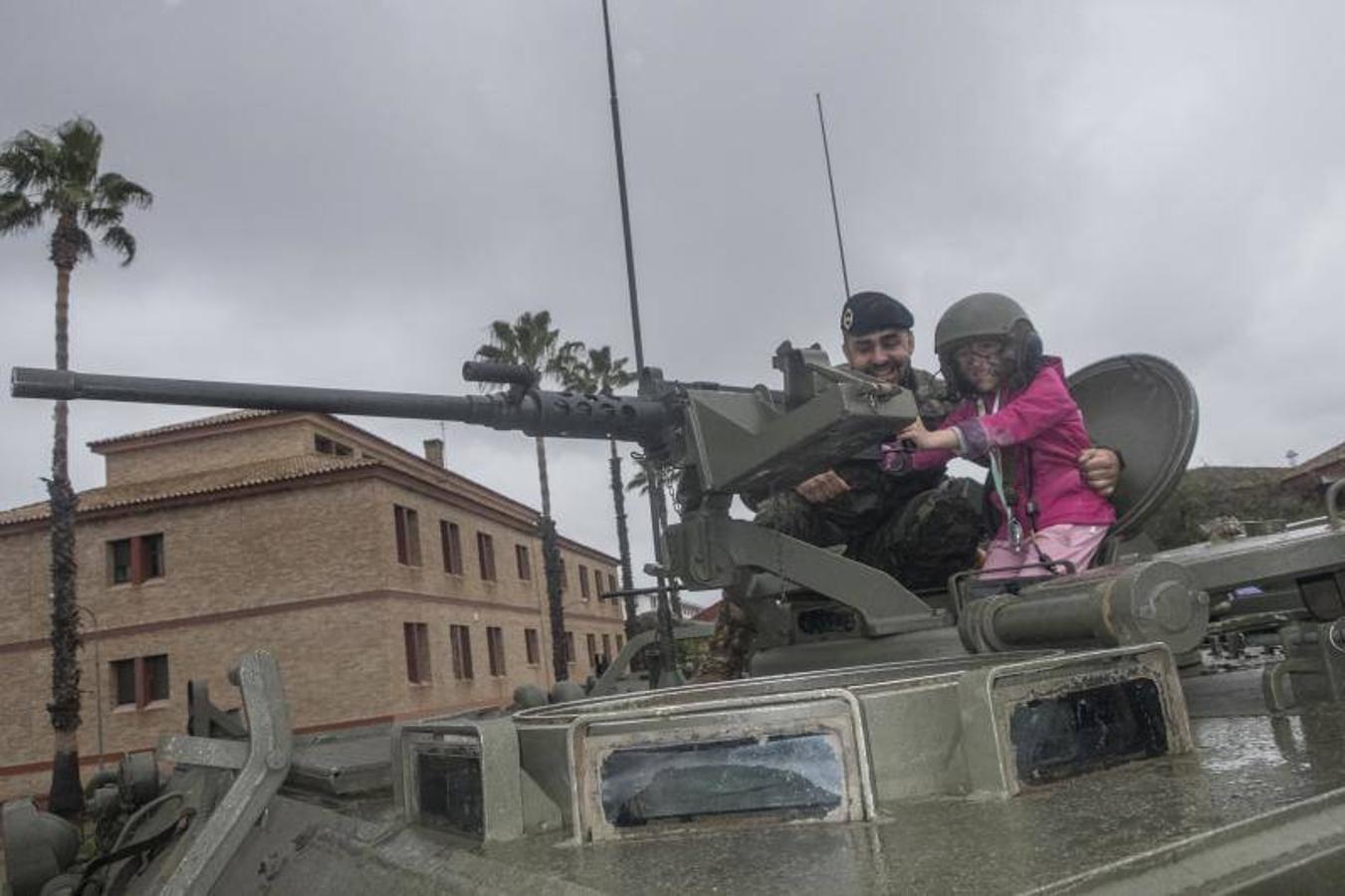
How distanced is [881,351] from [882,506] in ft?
2.32

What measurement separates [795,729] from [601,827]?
0.51 metres

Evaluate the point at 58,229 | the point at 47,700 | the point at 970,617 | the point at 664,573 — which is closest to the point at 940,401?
the point at 664,573

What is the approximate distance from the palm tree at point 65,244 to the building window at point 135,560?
23.4ft

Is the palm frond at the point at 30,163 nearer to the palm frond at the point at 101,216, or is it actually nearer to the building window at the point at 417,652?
the palm frond at the point at 101,216

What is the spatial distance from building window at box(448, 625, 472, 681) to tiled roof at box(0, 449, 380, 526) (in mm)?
6401

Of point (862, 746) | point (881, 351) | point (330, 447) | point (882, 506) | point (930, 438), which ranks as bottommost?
point (862, 746)

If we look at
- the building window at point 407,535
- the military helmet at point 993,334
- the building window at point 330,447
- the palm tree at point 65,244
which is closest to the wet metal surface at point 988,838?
the military helmet at point 993,334

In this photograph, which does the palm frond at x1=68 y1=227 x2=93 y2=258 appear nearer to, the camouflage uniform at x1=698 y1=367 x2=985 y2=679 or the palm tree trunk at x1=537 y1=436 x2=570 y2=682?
the palm tree trunk at x1=537 y1=436 x2=570 y2=682

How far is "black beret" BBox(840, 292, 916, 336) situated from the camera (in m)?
5.36

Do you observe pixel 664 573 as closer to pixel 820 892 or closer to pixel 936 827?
pixel 936 827

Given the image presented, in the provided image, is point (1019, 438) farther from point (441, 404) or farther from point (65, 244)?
point (65, 244)

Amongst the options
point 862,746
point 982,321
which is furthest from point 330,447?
point 862,746

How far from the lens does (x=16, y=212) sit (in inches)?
1005

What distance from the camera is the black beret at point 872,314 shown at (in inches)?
211
